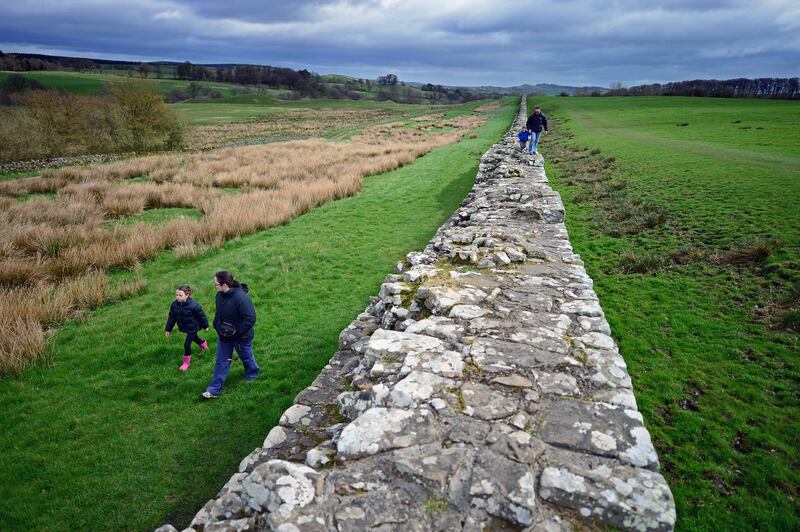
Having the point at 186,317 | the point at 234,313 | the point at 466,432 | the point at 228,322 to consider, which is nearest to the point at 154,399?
the point at 186,317

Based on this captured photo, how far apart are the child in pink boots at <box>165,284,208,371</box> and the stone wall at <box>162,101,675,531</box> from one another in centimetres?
257

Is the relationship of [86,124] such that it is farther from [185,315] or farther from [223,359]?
[223,359]

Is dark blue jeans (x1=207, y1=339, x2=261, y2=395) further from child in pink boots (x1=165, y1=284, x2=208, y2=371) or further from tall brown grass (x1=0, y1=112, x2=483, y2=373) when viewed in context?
tall brown grass (x1=0, y1=112, x2=483, y2=373)

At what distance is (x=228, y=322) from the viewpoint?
5832mm

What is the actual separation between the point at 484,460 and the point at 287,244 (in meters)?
10.2

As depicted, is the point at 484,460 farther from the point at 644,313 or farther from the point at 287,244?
the point at 287,244

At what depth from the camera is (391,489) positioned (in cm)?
300

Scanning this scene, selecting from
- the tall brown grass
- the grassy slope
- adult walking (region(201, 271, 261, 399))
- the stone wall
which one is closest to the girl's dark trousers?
the grassy slope

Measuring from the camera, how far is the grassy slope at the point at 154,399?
4.52m

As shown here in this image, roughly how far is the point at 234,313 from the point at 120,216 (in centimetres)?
1319

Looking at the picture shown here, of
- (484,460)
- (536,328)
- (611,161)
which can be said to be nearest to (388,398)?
(484,460)

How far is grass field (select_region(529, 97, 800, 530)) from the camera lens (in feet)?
13.7

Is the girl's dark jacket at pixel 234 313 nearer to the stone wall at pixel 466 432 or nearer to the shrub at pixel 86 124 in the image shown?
the stone wall at pixel 466 432

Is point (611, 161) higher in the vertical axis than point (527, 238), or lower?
higher
